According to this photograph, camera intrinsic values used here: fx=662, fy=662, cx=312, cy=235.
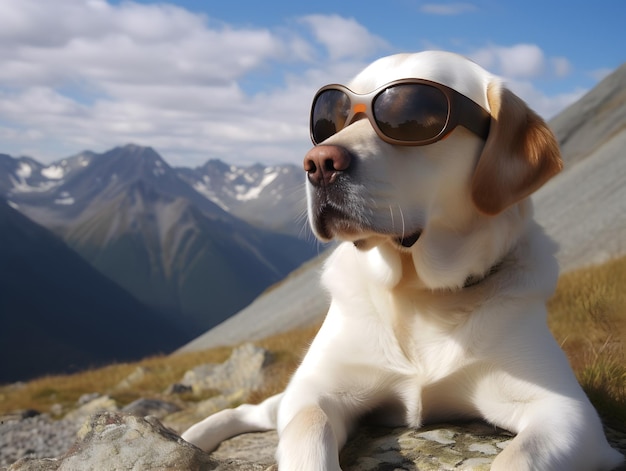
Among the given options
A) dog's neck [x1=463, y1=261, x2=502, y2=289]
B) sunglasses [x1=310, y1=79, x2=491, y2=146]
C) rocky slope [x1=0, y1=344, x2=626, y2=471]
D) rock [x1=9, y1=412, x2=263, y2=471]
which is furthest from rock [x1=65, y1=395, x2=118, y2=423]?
sunglasses [x1=310, y1=79, x2=491, y2=146]

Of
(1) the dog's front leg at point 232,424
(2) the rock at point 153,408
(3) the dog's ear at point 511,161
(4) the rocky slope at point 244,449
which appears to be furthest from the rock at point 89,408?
(3) the dog's ear at point 511,161

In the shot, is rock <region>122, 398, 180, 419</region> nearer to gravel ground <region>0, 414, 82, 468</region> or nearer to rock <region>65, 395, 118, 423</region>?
gravel ground <region>0, 414, 82, 468</region>

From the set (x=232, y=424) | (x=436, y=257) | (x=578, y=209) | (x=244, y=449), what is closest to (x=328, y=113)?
(x=436, y=257)

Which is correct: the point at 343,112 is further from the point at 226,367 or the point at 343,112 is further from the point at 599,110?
the point at 599,110

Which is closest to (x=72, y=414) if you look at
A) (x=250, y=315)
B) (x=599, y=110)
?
(x=250, y=315)

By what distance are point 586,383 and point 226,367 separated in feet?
39.0

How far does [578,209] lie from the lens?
1192 inches

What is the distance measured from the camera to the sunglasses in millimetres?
3266

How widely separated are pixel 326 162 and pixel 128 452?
1.74 meters

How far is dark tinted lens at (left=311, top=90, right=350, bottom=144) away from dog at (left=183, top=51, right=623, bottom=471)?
1cm

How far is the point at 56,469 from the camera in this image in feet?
11.3

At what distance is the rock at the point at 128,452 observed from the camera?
320 centimetres

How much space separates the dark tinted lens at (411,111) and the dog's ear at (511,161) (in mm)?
279

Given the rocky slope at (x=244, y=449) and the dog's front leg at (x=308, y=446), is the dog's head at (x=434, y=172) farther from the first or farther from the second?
the dog's front leg at (x=308, y=446)
